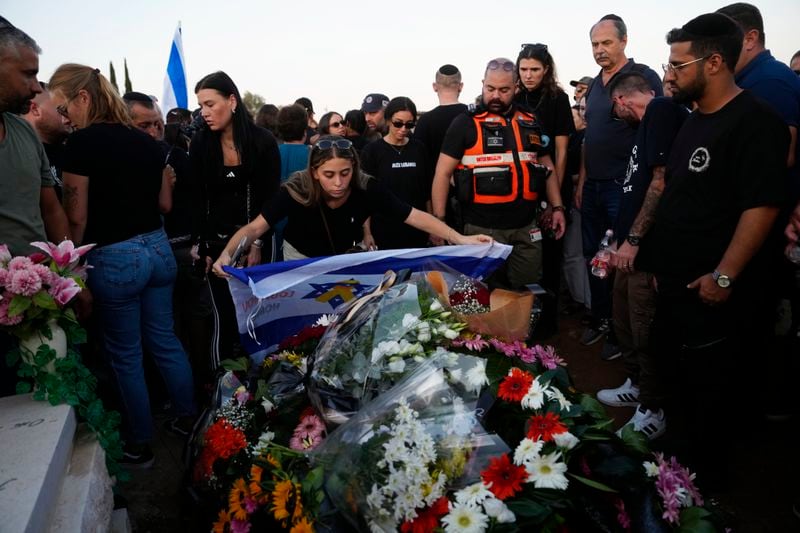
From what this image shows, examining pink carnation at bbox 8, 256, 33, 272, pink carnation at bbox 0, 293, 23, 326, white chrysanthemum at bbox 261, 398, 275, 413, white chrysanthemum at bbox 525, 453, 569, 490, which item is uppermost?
pink carnation at bbox 8, 256, 33, 272

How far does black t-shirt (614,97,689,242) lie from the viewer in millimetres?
3424

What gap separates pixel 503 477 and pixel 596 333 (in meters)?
3.72

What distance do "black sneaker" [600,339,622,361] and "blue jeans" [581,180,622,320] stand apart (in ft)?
1.25

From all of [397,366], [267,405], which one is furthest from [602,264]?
[267,405]

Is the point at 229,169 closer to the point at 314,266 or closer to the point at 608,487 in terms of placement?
the point at 314,266

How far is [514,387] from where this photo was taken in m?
2.09

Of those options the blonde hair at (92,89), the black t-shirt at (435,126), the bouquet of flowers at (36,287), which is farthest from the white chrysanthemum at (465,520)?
the black t-shirt at (435,126)

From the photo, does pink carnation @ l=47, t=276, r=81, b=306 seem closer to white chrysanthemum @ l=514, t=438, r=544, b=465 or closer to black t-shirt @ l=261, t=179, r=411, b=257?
black t-shirt @ l=261, t=179, r=411, b=257

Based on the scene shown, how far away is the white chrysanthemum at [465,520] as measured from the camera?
1682 mm

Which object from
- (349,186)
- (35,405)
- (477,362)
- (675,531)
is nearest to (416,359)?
(477,362)

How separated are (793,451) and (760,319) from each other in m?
0.98

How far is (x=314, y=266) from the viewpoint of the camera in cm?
315

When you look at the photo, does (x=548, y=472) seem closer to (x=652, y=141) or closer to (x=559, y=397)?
(x=559, y=397)

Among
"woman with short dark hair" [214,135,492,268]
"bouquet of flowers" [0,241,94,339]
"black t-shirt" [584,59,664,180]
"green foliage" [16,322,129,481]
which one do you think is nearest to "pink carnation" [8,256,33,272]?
"bouquet of flowers" [0,241,94,339]
